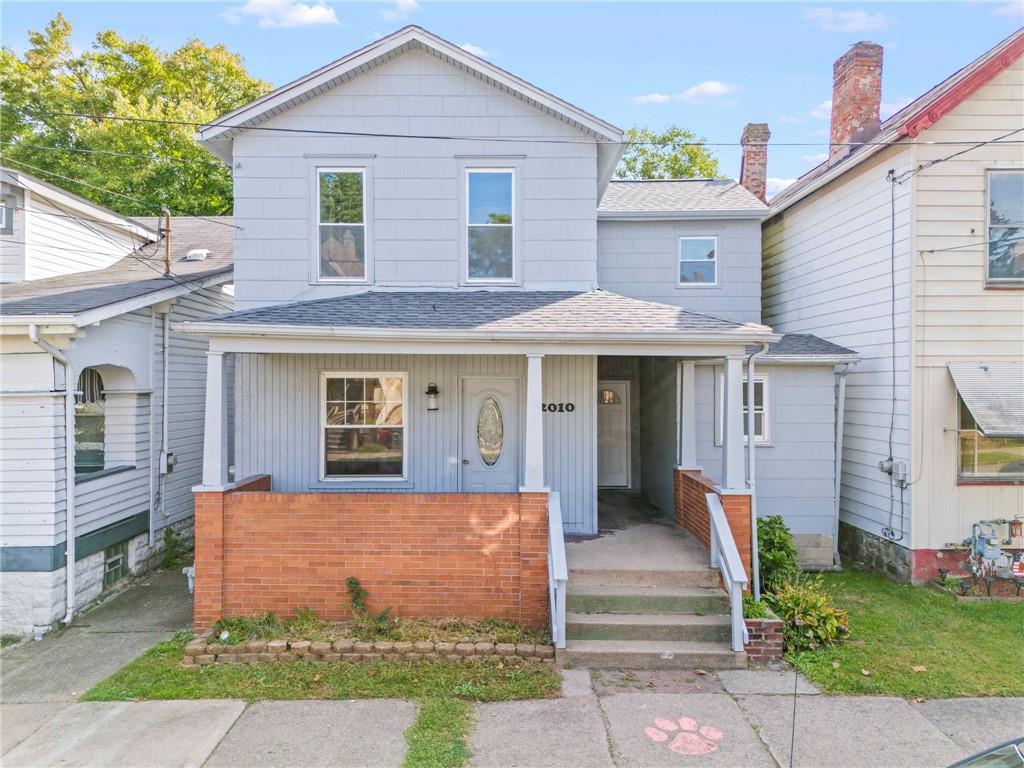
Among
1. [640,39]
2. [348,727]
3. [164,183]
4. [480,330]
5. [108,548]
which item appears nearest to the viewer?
[348,727]

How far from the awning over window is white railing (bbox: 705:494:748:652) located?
12.1ft

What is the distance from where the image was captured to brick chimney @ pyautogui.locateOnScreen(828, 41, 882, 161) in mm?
10539

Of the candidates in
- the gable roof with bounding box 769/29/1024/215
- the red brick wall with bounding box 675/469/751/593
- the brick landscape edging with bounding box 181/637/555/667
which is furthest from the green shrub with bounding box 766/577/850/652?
the gable roof with bounding box 769/29/1024/215

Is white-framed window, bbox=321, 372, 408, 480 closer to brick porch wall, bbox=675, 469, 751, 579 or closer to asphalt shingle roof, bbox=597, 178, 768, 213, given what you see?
brick porch wall, bbox=675, 469, 751, 579

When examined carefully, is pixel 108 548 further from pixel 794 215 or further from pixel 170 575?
pixel 794 215

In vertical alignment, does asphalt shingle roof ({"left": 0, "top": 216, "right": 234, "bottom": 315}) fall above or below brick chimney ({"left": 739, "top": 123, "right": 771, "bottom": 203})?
below

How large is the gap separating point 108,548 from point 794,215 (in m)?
12.2

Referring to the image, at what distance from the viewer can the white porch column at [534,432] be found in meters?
6.29

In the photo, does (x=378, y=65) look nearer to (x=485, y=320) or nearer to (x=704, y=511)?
(x=485, y=320)

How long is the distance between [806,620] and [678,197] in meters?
8.38

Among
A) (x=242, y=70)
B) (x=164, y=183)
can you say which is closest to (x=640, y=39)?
(x=164, y=183)

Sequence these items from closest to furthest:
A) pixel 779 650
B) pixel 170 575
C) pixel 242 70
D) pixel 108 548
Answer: pixel 779 650 → pixel 108 548 → pixel 170 575 → pixel 242 70

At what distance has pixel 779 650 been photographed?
18.9 feet

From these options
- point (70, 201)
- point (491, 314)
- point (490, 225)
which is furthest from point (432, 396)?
point (70, 201)
